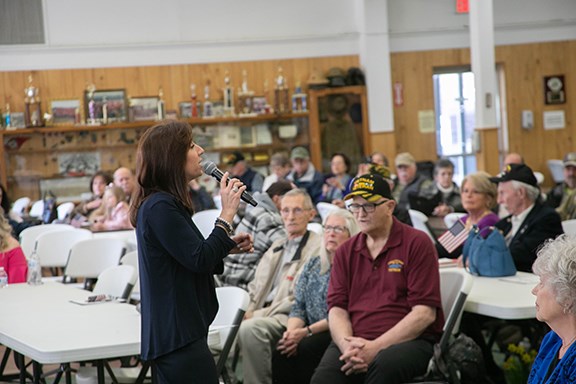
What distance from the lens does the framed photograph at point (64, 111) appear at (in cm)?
1355

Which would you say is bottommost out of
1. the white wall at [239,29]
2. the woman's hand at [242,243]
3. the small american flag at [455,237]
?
the small american flag at [455,237]

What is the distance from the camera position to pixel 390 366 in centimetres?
418

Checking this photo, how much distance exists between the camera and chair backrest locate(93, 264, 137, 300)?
520 centimetres

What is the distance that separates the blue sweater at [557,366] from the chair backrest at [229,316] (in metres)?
1.74

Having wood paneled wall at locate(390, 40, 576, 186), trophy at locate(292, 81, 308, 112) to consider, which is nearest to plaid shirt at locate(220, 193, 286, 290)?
trophy at locate(292, 81, 308, 112)

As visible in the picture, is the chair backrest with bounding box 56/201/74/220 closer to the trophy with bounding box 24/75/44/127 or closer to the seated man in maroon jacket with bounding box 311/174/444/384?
the trophy with bounding box 24/75/44/127

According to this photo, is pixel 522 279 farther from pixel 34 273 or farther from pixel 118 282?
pixel 34 273

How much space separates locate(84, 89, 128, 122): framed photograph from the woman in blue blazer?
34.9 ft

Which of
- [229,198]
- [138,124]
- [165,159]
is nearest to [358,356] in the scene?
[229,198]

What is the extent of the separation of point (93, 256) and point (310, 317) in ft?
8.13

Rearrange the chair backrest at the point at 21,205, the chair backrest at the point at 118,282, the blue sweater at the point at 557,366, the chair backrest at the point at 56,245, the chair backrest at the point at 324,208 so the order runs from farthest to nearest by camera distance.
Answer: the chair backrest at the point at 21,205 < the chair backrest at the point at 324,208 < the chair backrest at the point at 56,245 < the chair backrest at the point at 118,282 < the blue sweater at the point at 557,366

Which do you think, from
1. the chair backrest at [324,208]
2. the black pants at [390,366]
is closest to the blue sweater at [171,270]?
the black pants at [390,366]

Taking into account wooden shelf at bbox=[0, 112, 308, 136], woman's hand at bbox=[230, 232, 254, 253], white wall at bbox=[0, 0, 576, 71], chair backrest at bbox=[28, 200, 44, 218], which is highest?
white wall at bbox=[0, 0, 576, 71]

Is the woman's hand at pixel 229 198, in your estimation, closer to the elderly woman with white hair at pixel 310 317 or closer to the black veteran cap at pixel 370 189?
the black veteran cap at pixel 370 189
